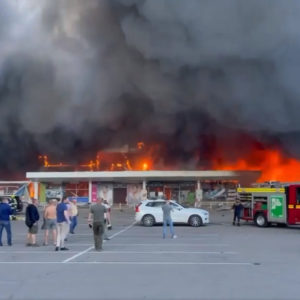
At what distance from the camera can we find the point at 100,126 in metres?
48.0

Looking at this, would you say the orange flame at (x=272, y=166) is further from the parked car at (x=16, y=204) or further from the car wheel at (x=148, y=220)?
the parked car at (x=16, y=204)

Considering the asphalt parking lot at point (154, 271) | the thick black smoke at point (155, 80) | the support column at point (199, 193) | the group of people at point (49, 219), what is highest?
the thick black smoke at point (155, 80)

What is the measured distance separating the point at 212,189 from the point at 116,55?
48.8 feet

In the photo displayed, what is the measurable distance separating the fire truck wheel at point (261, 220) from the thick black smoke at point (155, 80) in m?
8.43

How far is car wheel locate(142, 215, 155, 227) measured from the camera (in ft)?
87.5

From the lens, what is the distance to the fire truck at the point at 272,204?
25256 mm

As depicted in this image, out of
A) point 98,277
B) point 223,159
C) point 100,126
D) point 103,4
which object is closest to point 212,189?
point 223,159

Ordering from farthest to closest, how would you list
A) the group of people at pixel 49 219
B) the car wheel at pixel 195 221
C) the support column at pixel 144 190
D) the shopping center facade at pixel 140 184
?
the support column at pixel 144 190, the shopping center facade at pixel 140 184, the car wheel at pixel 195 221, the group of people at pixel 49 219

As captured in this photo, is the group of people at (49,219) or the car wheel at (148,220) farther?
the car wheel at (148,220)

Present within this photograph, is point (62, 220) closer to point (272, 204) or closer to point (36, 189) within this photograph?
point (272, 204)

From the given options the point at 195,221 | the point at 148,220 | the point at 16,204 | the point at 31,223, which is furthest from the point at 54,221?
the point at 16,204

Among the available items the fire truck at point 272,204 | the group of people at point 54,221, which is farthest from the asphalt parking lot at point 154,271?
the fire truck at point 272,204

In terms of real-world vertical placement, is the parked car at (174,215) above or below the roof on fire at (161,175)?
below

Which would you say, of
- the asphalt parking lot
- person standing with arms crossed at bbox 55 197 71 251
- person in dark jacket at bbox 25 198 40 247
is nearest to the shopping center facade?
the asphalt parking lot
